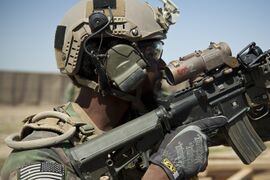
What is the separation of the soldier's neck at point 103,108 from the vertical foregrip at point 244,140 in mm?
751

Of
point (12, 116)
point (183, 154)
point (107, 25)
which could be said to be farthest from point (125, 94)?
point (12, 116)

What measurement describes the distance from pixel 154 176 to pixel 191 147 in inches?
11.0

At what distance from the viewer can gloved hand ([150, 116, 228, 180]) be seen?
2.63m

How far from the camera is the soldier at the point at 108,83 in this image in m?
2.69

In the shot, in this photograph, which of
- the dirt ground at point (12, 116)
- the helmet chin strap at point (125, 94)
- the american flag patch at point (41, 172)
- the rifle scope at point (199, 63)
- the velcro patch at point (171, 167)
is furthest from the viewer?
the dirt ground at point (12, 116)

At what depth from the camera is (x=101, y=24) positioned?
296 cm

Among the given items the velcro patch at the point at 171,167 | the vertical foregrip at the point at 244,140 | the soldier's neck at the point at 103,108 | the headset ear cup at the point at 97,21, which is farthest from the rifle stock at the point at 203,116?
the headset ear cup at the point at 97,21

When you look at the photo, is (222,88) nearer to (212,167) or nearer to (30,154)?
(30,154)

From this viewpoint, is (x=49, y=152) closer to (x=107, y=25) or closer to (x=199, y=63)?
(x=107, y=25)

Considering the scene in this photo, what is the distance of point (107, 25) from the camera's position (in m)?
2.99

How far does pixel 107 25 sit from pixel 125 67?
30 cm

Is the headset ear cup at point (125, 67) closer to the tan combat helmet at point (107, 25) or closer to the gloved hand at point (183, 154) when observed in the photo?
the tan combat helmet at point (107, 25)

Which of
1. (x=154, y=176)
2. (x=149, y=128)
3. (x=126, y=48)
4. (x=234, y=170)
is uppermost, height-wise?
(x=126, y=48)

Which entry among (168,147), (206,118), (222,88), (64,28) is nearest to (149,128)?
(168,147)
